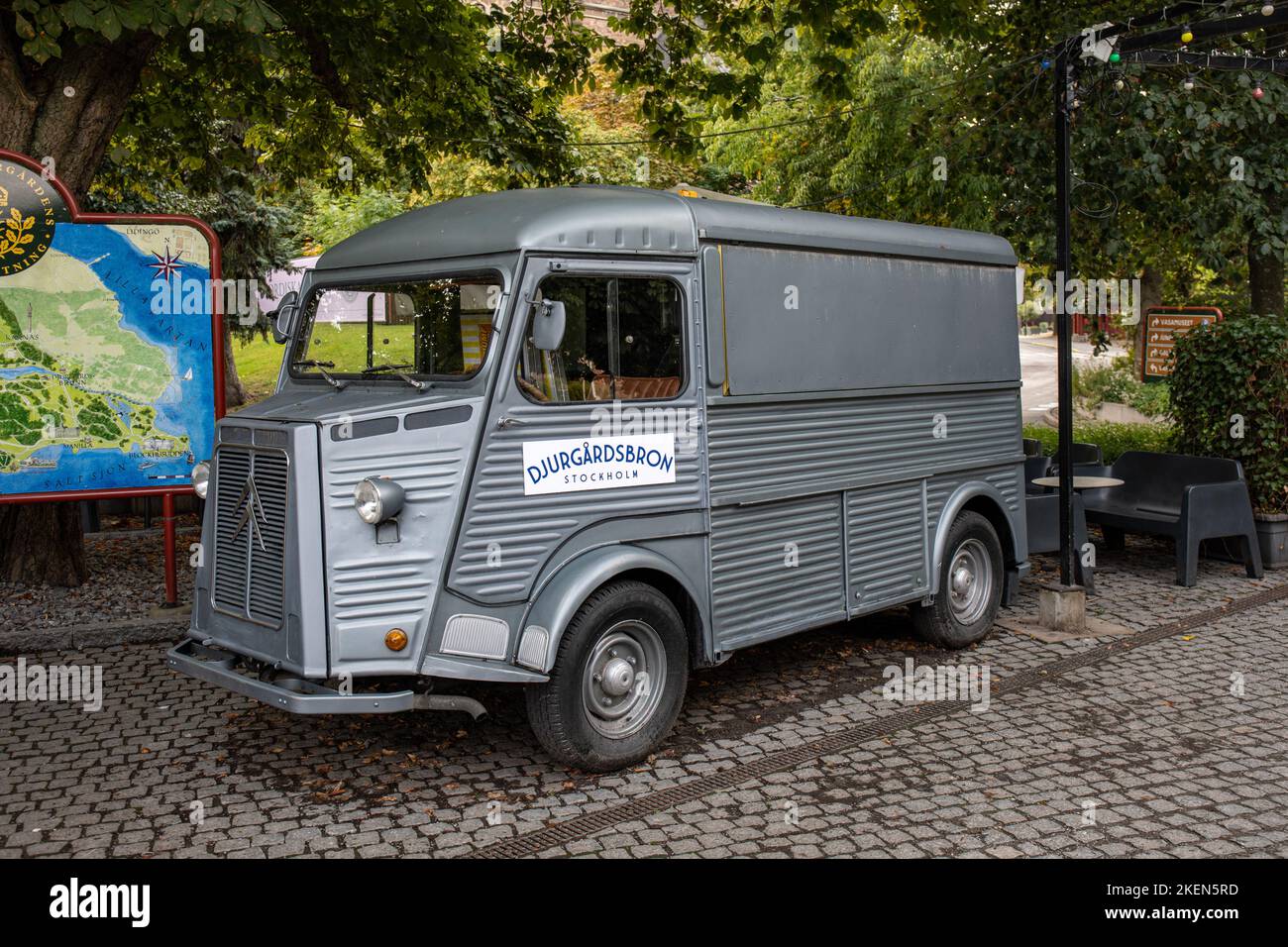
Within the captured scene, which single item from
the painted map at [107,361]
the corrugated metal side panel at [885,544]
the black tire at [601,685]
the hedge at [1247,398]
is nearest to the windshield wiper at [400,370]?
the black tire at [601,685]

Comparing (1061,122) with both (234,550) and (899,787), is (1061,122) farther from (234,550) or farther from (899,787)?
(234,550)

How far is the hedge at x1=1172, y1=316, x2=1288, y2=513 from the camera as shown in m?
10.7

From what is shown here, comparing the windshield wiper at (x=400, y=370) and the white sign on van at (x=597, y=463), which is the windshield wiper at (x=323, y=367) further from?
the white sign on van at (x=597, y=463)

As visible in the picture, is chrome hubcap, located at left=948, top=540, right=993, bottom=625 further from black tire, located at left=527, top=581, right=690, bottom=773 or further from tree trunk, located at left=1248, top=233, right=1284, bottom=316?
tree trunk, located at left=1248, top=233, right=1284, bottom=316

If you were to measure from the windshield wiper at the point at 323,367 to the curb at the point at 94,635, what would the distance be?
2.96 m

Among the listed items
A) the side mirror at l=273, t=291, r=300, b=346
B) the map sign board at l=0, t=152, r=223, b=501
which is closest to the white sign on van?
the side mirror at l=273, t=291, r=300, b=346

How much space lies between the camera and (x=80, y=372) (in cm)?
846

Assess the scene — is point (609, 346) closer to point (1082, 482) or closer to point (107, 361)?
point (107, 361)

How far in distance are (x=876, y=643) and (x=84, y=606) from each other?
592 cm

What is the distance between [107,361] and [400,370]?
12.0ft

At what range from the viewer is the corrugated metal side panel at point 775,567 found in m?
6.41

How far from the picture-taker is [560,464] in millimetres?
5746

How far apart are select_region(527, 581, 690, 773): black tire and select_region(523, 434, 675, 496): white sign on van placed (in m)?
0.53

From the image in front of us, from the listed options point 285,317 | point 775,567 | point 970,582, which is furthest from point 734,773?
point 285,317
